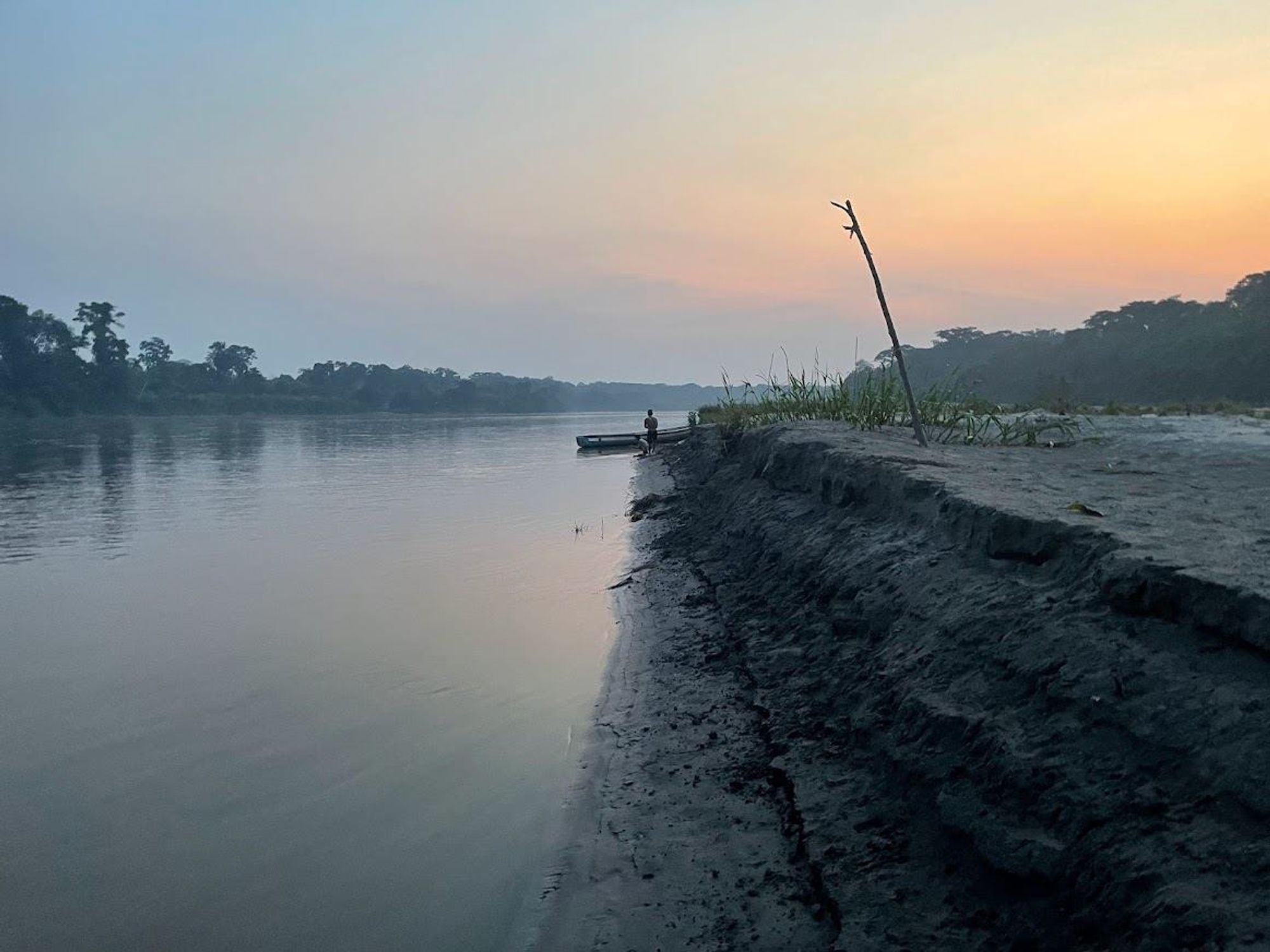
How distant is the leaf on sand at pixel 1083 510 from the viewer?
441cm

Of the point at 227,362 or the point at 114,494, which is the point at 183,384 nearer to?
the point at 227,362

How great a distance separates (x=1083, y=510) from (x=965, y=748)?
184 centimetres

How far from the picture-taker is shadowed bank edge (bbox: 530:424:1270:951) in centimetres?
241

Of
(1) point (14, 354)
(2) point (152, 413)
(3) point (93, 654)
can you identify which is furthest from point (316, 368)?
(3) point (93, 654)

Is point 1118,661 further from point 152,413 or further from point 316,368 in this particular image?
point 316,368

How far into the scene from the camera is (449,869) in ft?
12.8

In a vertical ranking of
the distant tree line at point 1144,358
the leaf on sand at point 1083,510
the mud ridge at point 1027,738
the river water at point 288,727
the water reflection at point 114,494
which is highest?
the distant tree line at point 1144,358

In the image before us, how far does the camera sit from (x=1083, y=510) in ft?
14.7

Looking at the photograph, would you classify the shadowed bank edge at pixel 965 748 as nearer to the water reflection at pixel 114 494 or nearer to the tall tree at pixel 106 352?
the water reflection at pixel 114 494

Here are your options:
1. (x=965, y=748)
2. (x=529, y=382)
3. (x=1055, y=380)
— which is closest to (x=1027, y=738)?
(x=965, y=748)

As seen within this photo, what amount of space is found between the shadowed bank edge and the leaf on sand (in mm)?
99

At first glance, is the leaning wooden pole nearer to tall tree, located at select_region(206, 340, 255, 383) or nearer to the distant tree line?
the distant tree line

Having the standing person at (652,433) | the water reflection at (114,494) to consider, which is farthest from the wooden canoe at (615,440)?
A: the water reflection at (114,494)

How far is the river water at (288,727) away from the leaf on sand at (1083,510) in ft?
10.0
